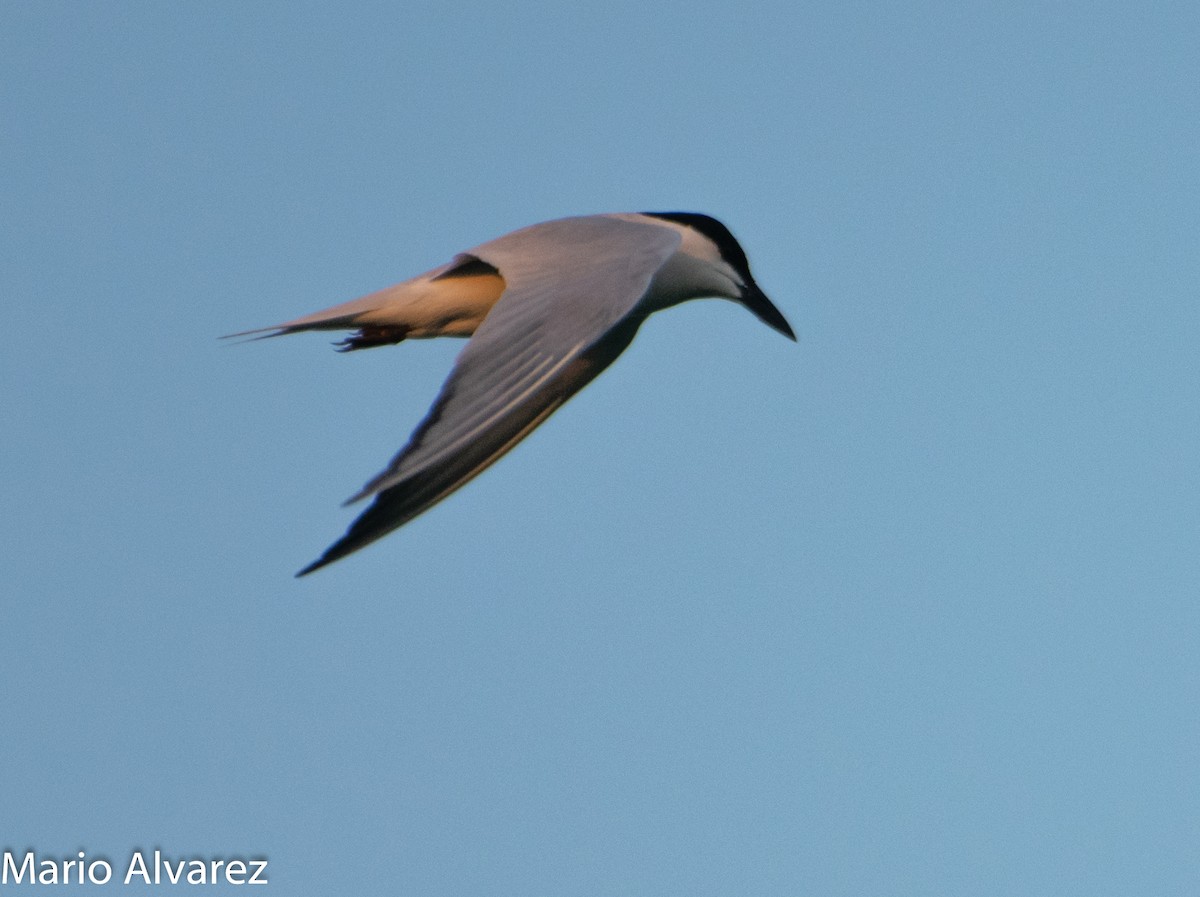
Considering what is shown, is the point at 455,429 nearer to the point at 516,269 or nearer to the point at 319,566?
the point at 319,566

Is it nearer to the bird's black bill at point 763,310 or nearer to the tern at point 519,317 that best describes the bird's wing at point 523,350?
the tern at point 519,317

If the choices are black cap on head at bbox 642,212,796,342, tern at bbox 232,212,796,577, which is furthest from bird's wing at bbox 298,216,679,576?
black cap on head at bbox 642,212,796,342

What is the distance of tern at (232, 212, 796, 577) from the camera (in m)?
4.80

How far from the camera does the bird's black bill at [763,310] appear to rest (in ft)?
26.3

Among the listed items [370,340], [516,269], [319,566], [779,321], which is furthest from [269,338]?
A: [779,321]

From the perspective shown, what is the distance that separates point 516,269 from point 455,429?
143 cm

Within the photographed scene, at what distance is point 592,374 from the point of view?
6.86 m

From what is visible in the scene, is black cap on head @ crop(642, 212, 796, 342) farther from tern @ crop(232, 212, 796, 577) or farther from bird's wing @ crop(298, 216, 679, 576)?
bird's wing @ crop(298, 216, 679, 576)

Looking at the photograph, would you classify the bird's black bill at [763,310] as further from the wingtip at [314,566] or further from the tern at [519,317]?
the wingtip at [314,566]

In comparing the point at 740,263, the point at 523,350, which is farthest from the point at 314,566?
the point at 740,263

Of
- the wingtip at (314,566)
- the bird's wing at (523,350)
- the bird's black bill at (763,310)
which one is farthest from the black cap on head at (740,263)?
the wingtip at (314,566)

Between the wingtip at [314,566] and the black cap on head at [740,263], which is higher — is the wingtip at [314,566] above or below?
below

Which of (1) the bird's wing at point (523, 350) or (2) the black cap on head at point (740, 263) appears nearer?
(1) the bird's wing at point (523, 350)

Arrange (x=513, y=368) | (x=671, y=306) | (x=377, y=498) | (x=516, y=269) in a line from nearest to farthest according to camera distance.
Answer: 1. (x=513, y=368)
2. (x=377, y=498)
3. (x=516, y=269)
4. (x=671, y=306)
